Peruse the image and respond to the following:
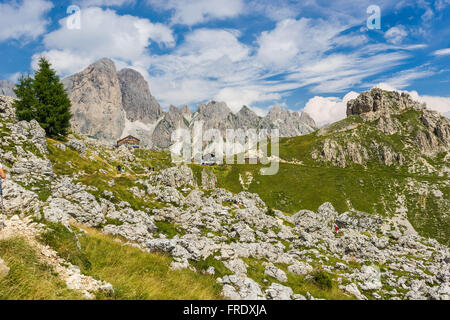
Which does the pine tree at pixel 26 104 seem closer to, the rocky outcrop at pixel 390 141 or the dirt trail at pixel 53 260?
the dirt trail at pixel 53 260

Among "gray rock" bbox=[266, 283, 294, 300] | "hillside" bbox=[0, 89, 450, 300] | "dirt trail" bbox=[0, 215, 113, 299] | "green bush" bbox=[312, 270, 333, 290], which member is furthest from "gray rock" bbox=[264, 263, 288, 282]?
"dirt trail" bbox=[0, 215, 113, 299]

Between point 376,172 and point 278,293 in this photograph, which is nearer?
point 278,293

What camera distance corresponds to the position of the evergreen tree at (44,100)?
170 ft

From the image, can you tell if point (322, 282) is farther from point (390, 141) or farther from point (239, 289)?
point (390, 141)

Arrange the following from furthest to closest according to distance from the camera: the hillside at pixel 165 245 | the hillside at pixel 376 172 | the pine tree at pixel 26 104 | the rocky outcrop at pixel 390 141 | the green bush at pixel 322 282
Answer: the rocky outcrop at pixel 390 141 → the hillside at pixel 376 172 → the pine tree at pixel 26 104 → the green bush at pixel 322 282 → the hillside at pixel 165 245

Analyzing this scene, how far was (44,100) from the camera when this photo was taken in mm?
54344

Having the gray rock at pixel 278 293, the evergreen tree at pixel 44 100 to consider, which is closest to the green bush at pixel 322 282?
the gray rock at pixel 278 293

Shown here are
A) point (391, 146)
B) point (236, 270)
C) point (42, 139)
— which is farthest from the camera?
point (391, 146)

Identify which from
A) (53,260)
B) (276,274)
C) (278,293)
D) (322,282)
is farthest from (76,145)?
(322,282)
